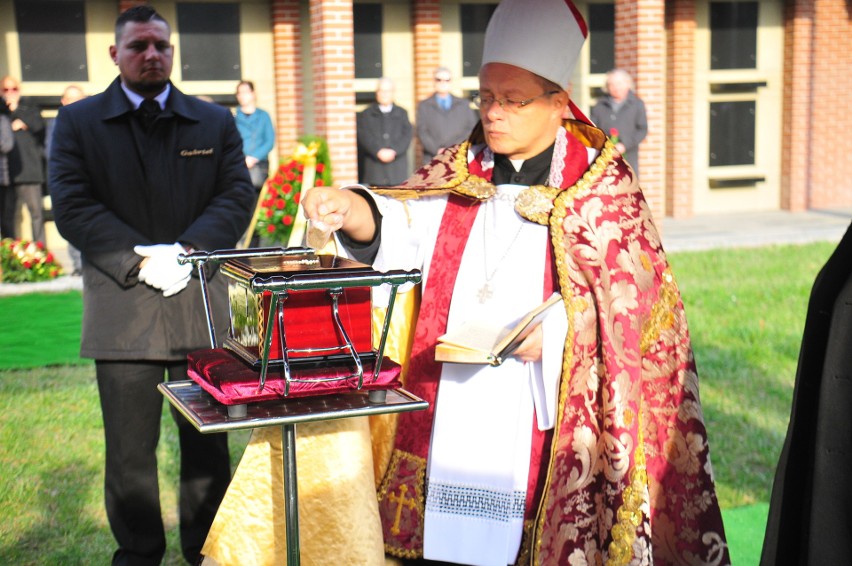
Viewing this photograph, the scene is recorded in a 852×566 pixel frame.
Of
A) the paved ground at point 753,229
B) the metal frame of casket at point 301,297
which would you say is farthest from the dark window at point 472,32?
the metal frame of casket at point 301,297

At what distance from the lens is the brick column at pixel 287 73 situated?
15.7 m

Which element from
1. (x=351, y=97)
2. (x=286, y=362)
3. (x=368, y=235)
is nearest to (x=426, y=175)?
(x=368, y=235)

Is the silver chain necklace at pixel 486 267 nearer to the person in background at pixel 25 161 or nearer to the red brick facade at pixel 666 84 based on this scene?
the red brick facade at pixel 666 84

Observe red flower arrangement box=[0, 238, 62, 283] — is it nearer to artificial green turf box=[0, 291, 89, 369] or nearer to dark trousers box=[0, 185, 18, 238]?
artificial green turf box=[0, 291, 89, 369]

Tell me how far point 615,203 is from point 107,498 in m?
2.27

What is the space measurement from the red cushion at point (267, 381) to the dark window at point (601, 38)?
610 inches

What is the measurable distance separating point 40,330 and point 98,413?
3104 mm

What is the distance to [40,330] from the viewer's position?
33.3 ft

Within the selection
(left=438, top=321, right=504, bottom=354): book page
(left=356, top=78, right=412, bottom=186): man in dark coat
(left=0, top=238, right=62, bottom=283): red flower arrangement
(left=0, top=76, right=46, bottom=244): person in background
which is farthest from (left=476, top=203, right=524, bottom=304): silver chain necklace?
(left=0, top=76, right=46, bottom=244): person in background

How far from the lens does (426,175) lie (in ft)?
11.7

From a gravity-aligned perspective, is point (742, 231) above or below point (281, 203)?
below

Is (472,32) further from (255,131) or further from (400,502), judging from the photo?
(400,502)

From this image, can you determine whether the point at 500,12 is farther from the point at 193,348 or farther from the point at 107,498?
the point at 107,498

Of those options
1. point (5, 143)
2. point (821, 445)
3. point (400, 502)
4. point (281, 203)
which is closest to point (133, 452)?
point (400, 502)
